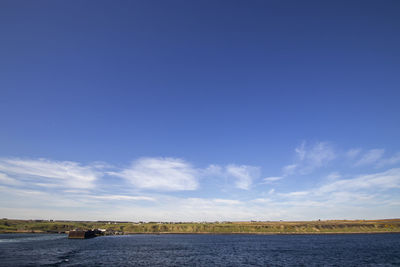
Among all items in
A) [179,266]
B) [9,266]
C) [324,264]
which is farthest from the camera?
[324,264]

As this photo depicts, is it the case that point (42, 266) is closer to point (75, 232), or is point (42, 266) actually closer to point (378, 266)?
point (378, 266)

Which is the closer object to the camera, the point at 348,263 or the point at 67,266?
the point at 67,266

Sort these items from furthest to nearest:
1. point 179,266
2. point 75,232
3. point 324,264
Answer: point 75,232, point 324,264, point 179,266

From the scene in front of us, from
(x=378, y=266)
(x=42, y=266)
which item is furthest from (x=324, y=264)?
(x=42, y=266)

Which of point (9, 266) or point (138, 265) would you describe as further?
point (138, 265)

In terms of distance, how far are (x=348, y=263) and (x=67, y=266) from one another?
252ft

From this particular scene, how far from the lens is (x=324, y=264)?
2579 inches

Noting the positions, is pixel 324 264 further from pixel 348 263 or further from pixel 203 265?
pixel 203 265

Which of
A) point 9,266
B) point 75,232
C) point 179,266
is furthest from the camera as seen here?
point 75,232

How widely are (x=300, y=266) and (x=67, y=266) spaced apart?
2402 inches

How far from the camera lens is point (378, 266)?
203ft

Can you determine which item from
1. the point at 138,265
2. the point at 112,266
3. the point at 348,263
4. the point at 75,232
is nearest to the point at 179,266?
the point at 138,265

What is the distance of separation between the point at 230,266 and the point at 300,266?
18.6m

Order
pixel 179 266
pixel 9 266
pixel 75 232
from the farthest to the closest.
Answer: pixel 75 232, pixel 179 266, pixel 9 266
